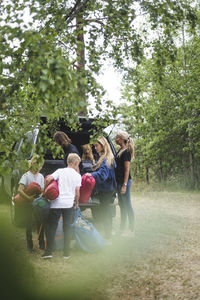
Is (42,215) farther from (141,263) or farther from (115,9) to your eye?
(115,9)

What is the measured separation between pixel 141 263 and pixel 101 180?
5.52 ft

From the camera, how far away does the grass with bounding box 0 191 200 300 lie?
371 centimetres

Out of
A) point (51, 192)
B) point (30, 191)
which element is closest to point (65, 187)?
point (51, 192)

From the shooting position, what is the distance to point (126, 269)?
4.70 m

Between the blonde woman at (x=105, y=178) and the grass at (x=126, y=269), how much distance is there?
54 centimetres

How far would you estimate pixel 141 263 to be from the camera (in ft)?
16.4

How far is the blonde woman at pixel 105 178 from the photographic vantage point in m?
6.15

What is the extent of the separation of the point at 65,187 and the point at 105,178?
1124 millimetres

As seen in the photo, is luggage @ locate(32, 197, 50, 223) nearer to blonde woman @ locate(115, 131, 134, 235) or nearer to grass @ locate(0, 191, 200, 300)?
grass @ locate(0, 191, 200, 300)

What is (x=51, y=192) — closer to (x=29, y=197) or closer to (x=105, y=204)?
(x=29, y=197)

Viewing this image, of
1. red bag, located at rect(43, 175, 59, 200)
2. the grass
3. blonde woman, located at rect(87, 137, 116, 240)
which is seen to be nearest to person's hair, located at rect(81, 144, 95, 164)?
blonde woman, located at rect(87, 137, 116, 240)

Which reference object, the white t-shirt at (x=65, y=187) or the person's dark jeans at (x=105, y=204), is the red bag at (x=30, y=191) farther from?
the person's dark jeans at (x=105, y=204)

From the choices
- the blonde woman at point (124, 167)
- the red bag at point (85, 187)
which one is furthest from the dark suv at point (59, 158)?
the red bag at point (85, 187)

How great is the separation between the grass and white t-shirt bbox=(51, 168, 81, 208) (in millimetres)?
767
